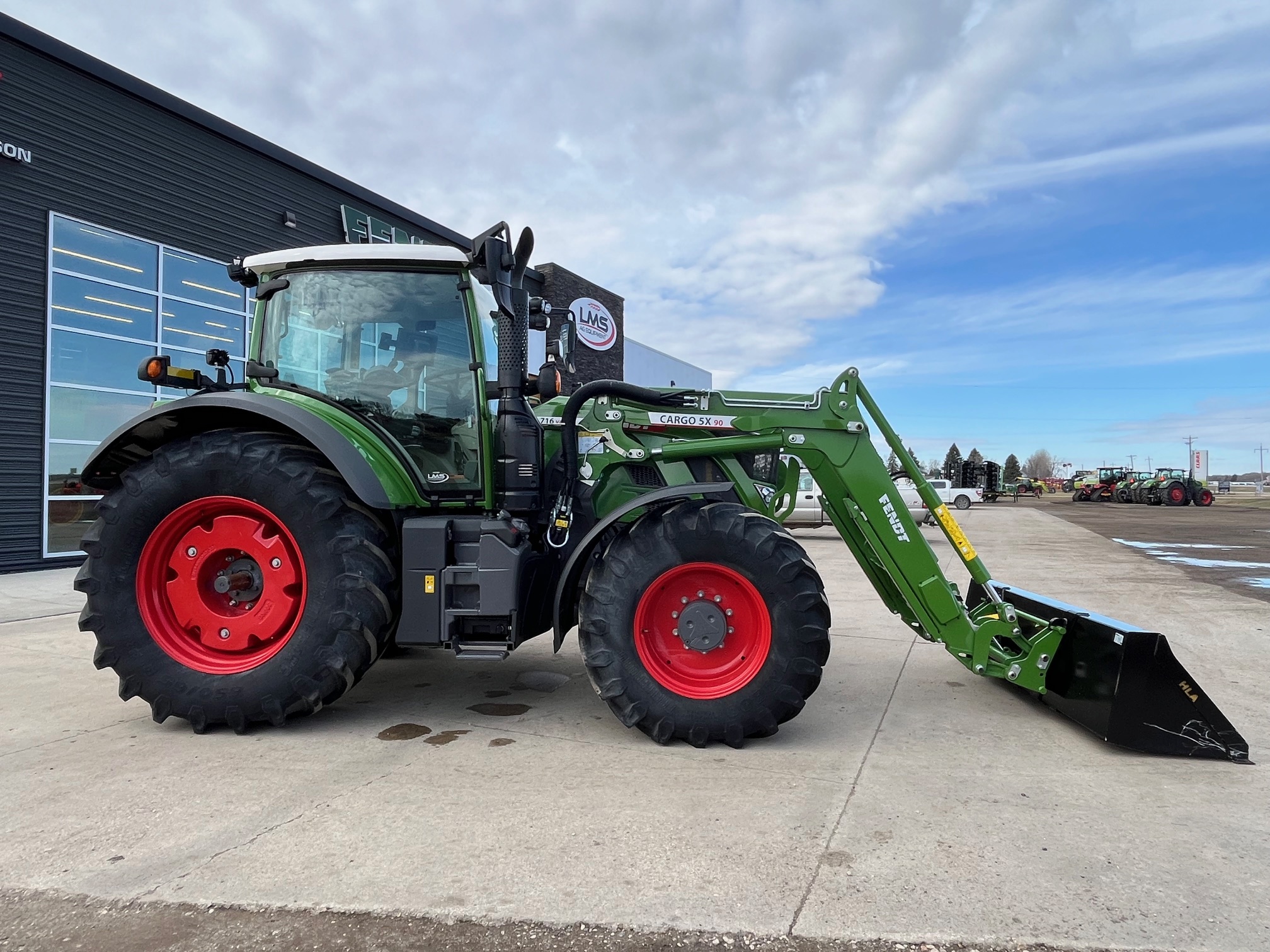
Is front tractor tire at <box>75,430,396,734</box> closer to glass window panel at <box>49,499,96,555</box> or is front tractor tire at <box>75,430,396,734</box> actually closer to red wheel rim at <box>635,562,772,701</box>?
red wheel rim at <box>635,562,772,701</box>

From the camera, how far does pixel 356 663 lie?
404 centimetres

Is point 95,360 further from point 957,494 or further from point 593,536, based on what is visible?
point 957,494

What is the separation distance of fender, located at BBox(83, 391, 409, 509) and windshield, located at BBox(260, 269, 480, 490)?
0.32m

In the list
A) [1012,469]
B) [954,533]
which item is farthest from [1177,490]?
[1012,469]

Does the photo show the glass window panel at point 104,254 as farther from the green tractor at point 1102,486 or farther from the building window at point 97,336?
the green tractor at point 1102,486

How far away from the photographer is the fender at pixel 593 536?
160 inches

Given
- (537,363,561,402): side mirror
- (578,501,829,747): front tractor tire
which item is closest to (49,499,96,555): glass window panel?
(537,363,561,402): side mirror

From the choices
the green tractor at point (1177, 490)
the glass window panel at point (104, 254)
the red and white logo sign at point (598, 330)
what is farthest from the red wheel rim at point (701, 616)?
the green tractor at point (1177, 490)

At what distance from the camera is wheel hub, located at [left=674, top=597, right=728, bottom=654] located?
4047 millimetres

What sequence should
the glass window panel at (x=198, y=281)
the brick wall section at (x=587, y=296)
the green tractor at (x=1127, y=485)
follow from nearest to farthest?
the glass window panel at (x=198, y=281)
the brick wall section at (x=587, y=296)
the green tractor at (x=1127, y=485)

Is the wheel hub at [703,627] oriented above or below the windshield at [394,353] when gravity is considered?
below

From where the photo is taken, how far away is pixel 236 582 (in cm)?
421

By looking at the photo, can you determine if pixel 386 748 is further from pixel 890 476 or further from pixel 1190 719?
pixel 1190 719

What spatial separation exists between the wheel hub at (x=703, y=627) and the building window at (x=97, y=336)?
8.80 metres
